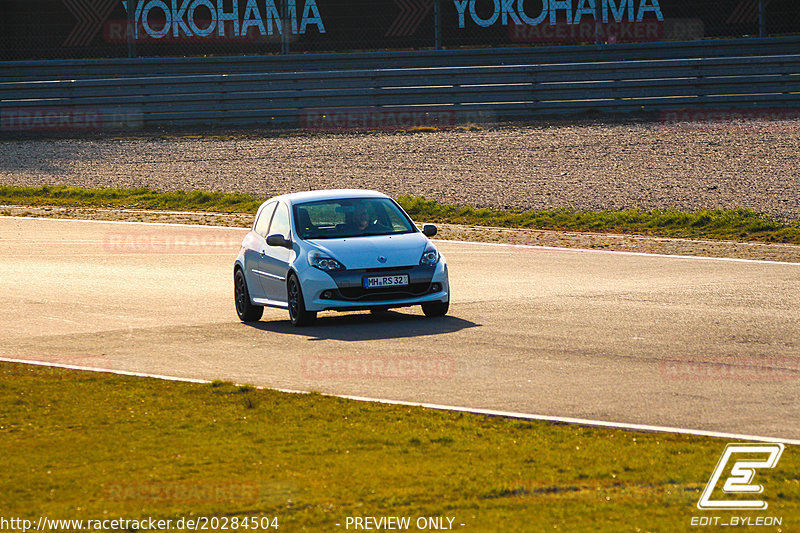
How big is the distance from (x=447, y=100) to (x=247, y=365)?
2063cm

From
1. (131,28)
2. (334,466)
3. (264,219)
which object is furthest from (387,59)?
(334,466)

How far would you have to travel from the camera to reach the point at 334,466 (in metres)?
6.93

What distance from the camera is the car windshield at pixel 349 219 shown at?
1382 centimetres

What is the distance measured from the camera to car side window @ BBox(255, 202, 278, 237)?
14.6 meters

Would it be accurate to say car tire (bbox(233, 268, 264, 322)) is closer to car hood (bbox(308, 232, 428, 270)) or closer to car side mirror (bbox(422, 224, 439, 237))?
car hood (bbox(308, 232, 428, 270))

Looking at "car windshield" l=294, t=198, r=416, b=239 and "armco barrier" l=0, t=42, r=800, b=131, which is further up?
"armco barrier" l=0, t=42, r=800, b=131

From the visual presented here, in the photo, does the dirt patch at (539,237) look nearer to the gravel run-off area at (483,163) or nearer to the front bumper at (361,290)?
the gravel run-off area at (483,163)

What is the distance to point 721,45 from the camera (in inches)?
1176

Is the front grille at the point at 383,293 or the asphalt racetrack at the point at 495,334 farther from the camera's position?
the front grille at the point at 383,293

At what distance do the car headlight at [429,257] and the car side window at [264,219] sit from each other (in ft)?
7.15

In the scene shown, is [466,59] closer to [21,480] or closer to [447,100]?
[447,100]

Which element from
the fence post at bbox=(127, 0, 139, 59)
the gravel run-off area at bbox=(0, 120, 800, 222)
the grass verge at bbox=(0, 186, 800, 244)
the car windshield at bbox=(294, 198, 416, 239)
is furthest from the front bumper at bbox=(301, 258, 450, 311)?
the fence post at bbox=(127, 0, 139, 59)

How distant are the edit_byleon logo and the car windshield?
715 centimetres

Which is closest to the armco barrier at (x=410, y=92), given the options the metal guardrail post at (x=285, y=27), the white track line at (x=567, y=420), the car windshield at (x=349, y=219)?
the metal guardrail post at (x=285, y=27)
